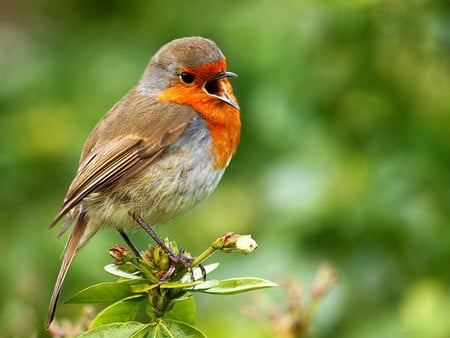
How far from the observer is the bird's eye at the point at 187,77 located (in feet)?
13.2

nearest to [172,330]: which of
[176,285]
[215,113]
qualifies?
[176,285]

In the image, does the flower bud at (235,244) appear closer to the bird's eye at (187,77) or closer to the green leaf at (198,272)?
the green leaf at (198,272)

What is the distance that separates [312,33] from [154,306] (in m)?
2.85

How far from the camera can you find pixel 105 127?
12.6 feet

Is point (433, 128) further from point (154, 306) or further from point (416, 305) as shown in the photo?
point (154, 306)

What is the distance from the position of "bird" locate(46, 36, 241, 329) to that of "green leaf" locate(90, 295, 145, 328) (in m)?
0.89

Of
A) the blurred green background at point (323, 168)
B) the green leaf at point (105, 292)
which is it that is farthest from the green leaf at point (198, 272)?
the blurred green background at point (323, 168)

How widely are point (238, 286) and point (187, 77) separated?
160 centimetres

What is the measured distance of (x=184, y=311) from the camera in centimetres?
281

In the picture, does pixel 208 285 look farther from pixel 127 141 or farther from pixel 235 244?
pixel 127 141

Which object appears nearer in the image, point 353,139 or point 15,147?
point 353,139

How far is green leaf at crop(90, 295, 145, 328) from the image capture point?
2.67 metres

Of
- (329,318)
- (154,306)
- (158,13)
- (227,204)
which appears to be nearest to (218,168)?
(329,318)

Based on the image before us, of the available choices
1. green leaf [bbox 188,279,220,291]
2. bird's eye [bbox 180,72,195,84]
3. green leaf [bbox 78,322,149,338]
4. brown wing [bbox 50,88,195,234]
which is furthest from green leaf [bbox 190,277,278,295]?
bird's eye [bbox 180,72,195,84]
